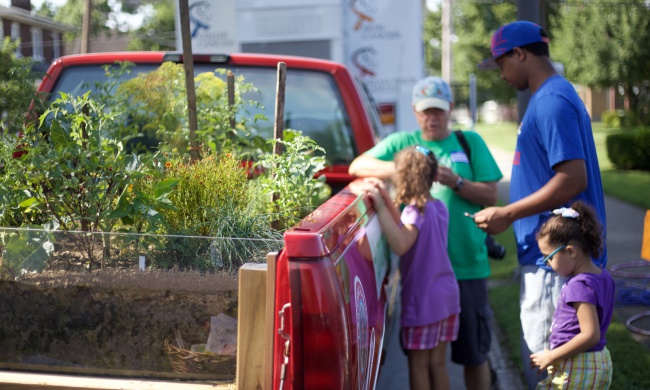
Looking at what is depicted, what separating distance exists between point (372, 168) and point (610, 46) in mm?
33610

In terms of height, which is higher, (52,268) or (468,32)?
(468,32)

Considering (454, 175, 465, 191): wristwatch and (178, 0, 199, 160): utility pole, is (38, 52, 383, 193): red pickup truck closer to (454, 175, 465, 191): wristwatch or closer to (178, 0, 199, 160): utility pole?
(454, 175, 465, 191): wristwatch

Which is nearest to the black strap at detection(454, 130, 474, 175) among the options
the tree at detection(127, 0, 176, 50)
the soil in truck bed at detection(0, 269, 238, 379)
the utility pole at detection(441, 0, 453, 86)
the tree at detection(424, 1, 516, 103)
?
the soil in truck bed at detection(0, 269, 238, 379)

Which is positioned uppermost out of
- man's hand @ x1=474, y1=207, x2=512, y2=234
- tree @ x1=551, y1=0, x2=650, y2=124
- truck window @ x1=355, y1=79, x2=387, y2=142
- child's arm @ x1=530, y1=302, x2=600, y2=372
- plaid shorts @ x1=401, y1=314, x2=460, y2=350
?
tree @ x1=551, y1=0, x2=650, y2=124

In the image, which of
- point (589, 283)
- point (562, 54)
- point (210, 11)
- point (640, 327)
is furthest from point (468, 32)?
point (589, 283)

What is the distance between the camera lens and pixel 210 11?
1011 cm

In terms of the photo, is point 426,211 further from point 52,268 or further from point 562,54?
point 562,54

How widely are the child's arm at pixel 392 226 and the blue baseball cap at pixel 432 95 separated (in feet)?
Result: 2.51

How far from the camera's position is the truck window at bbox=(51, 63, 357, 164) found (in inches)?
203

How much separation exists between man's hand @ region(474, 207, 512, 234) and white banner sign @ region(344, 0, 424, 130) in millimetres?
6353

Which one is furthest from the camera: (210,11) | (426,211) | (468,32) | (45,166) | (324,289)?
(468,32)

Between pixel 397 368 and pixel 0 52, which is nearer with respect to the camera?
pixel 0 52

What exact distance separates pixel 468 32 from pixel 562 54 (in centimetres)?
1238

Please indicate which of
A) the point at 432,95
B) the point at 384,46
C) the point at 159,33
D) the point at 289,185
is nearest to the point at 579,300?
the point at 289,185
